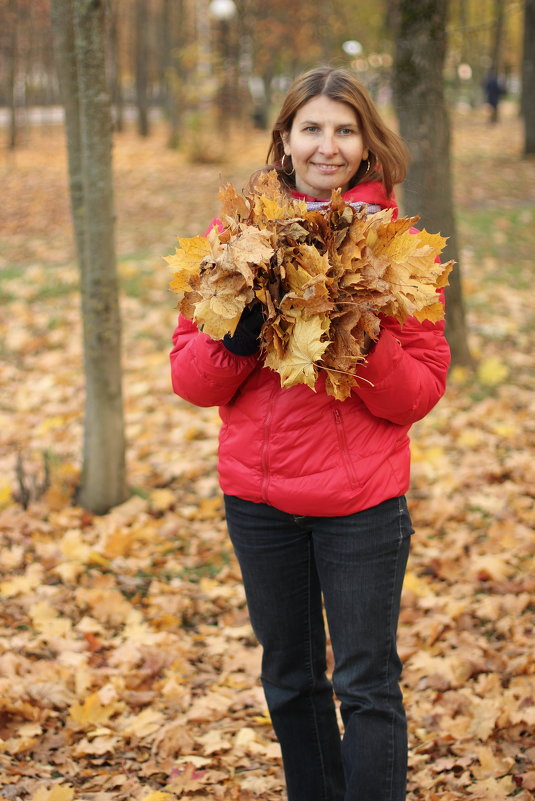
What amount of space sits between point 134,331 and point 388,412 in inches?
237

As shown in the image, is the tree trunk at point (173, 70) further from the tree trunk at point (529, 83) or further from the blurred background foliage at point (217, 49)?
the tree trunk at point (529, 83)

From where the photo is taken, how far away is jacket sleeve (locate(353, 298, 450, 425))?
201cm

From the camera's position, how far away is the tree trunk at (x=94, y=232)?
13.9ft

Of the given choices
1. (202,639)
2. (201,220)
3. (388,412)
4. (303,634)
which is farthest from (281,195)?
(201,220)

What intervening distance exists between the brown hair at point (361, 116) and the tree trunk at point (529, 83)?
1541cm

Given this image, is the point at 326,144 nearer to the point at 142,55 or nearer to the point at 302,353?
the point at 302,353

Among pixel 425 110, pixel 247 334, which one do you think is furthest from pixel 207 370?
pixel 425 110

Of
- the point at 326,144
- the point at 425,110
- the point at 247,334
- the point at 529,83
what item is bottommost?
the point at 247,334

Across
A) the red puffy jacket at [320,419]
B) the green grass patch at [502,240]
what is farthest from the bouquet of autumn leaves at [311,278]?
the green grass patch at [502,240]

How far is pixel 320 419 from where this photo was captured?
2.12 meters

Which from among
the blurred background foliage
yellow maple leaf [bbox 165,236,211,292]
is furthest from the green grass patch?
yellow maple leaf [bbox 165,236,211,292]

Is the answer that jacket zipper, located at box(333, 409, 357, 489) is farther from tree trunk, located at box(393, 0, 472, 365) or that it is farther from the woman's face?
tree trunk, located at box(393, 0, 472, 365)

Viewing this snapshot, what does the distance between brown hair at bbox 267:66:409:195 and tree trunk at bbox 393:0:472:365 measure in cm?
333

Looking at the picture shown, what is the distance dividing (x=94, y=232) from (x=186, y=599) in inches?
76.5
